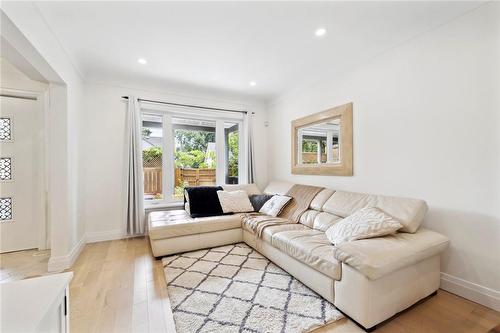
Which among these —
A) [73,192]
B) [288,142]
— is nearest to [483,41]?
[288,142]

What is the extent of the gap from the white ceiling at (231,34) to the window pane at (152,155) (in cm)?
86

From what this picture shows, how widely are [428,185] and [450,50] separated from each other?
1.25m

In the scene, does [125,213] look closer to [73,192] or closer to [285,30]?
[73,192]

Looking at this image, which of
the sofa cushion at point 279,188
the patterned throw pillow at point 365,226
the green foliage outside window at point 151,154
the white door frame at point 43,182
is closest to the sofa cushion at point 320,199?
the sofa cushion at point 279,188

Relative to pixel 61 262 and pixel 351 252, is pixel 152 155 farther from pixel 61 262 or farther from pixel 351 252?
pixel 351 252

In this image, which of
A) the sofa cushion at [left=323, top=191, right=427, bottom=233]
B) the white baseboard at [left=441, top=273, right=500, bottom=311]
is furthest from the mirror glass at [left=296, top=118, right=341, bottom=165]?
the white baseboard at [left=441, top=273, right=500, bottom=311]

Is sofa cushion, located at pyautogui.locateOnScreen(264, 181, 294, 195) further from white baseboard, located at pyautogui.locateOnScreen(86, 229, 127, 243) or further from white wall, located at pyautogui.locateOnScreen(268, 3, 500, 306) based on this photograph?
white baseboard, located at pyautogui.locateOnScreen(86, 229, 127, 243)

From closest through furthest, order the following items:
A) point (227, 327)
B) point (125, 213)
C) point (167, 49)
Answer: point (227, 327) < point (167, 49) < point (125, 213)

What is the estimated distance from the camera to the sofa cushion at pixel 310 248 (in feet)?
5.78

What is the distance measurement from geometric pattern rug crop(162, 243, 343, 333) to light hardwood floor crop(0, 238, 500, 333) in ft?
0.38

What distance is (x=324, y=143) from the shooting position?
3312 mm

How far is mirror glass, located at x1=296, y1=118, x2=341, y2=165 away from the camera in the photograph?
3139 mm

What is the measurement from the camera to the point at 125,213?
3.41 metres

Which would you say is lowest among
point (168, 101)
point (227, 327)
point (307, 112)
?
point (227, 327)
